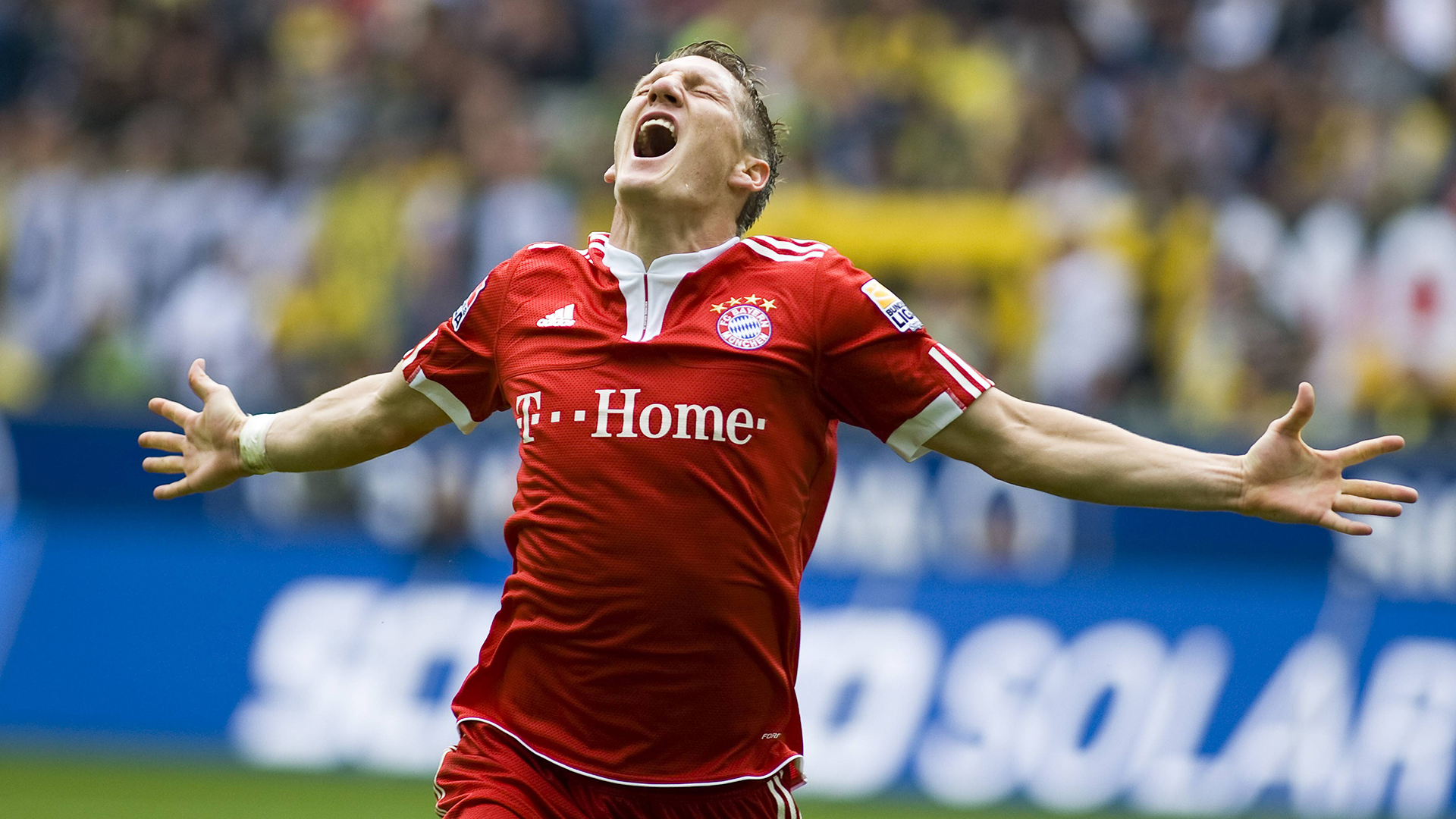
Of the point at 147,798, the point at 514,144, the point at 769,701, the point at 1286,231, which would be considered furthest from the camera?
the point at 514,144

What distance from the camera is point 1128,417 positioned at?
11812mm

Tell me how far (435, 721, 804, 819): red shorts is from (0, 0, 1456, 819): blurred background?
19.4ft

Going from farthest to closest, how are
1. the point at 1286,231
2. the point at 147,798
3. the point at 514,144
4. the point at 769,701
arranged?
the point at 514,144 < the point at 1286,231 < the point at 147,798 < the point at 769,701

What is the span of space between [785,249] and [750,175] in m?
0.35

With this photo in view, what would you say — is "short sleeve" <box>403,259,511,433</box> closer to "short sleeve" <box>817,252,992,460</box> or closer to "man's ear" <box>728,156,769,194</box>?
"man's ear" <box>728,156,769,194</box>

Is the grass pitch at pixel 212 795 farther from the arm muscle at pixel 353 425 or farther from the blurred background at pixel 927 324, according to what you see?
the arm muscle at pixel 353 425

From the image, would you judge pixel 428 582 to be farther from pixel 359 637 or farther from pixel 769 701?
pixel 769 701

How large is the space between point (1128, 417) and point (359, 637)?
491 centimetres

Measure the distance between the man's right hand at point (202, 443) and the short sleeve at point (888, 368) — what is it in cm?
174

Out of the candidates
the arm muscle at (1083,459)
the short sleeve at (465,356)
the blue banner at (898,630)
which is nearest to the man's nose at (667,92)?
the short sleeve at (465,356)

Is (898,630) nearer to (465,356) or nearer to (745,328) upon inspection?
(465,356)

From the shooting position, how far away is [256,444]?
5355 millimetres

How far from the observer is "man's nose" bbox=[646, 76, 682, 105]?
16.6 feet

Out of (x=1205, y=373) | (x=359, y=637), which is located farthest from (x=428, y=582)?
(x=1205, y=373)
